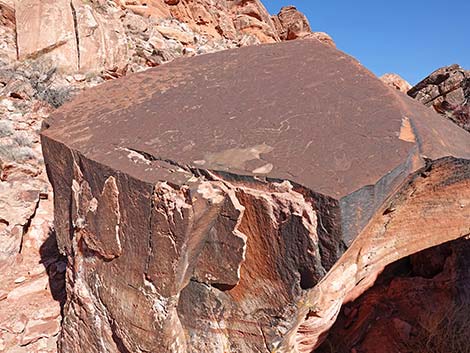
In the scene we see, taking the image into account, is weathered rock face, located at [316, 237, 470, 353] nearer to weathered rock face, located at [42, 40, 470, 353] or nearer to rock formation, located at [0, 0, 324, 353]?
weathered rock face, located at [42, 40, 470, 353]

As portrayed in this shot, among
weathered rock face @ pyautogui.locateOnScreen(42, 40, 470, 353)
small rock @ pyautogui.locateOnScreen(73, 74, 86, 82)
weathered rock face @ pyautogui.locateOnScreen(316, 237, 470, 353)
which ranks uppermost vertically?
small rock @ pyautogui.locateOnScreen(73, 74, 86, 82)

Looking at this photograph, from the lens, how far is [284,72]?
1.72 metres

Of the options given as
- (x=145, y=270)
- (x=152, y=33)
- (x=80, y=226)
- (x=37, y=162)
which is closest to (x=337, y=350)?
(x=145, y=270)

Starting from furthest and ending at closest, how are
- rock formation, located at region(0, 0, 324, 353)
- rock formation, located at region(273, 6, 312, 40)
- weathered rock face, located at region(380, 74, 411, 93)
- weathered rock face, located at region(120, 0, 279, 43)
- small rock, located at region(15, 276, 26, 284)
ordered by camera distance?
rock formation, located at region(273, 6, 312, 40) < weathered rock face, located at region(380, 74, 411, 93) < weathered rock face, located at region(120, 0, 279, 43) < small rock, located at region(15, 276, 26, 284) < rock formation, located at region(0, 0, 324, 353)

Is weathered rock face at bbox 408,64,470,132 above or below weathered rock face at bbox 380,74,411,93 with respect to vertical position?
below

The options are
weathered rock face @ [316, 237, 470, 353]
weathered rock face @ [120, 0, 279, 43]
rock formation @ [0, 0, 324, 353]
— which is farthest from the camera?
weathered rock face @ [120, 0, 279, 43]

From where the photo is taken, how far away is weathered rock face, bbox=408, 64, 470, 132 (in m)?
5.54

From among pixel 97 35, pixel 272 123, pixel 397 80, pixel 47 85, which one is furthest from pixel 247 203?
pixel 397 80

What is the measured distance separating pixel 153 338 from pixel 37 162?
11.1 feet

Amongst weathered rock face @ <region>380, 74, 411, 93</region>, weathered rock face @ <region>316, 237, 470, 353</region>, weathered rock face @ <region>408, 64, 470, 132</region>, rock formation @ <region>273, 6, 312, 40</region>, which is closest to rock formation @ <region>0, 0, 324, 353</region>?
weathered rock face @ <region>316, 237, 470, 353</region>

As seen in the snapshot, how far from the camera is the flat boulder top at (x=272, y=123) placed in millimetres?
1132

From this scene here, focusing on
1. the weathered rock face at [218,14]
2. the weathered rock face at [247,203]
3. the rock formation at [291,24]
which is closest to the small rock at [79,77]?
the weathered rock face at [218,14]

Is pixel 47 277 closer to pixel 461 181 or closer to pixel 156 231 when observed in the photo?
pixel 156 231

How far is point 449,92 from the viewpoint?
5.83 m
